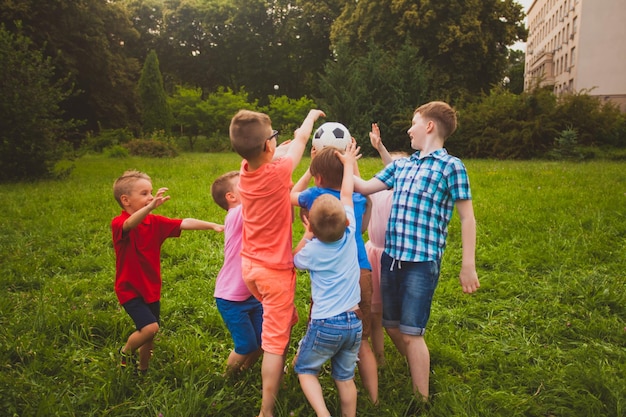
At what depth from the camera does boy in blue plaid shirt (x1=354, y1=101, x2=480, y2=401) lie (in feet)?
8.82

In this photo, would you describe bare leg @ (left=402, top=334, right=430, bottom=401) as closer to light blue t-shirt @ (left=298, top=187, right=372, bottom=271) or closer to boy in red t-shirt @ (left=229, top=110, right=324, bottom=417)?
light blue t-shirt @ (left=298, top=187, right=372, bottom=271)

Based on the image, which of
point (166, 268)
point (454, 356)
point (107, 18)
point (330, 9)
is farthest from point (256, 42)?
point (454, 356)

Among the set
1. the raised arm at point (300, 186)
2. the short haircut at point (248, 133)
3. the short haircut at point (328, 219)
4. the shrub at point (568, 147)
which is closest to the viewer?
the short haircut at point (328, 219)

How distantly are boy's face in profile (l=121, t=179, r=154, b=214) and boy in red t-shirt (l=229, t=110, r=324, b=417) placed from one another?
0.80 metres

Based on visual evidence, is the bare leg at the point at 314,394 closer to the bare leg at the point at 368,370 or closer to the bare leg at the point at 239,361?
the bare leg at the point at 368,370

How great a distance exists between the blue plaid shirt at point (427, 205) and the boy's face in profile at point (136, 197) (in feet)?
5.47

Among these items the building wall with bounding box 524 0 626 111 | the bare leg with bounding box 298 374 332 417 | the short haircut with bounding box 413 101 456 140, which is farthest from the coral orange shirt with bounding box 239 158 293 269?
the building wall with bounding box 524 0 626 111

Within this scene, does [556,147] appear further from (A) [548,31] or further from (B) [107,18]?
(A) [548,31]

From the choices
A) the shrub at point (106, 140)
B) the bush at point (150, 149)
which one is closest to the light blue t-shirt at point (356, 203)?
the bush at point (150, 149)

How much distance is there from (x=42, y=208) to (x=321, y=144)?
7.28m

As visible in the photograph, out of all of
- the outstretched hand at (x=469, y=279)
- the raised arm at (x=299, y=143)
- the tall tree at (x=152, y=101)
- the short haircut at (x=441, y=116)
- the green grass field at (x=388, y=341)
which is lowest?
the green grass field at (x=388, y=341)

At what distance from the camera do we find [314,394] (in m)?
2.45

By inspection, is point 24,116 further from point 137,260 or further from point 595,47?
point 595,47

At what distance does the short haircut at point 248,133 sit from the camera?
2.49m
